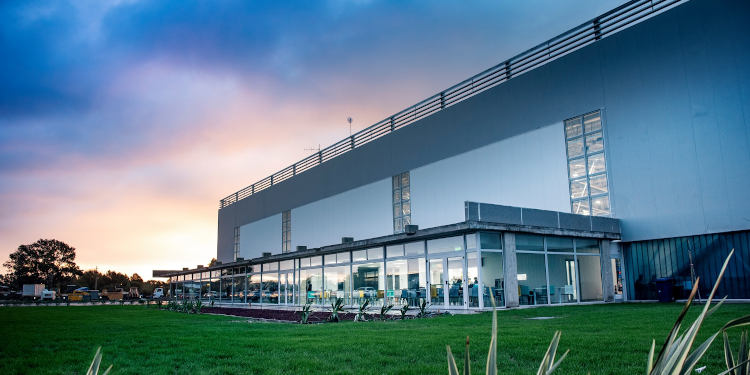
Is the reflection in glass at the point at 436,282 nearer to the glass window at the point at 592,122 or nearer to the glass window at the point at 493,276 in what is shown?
the glass window at the point at 493,276

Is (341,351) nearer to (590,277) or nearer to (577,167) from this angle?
(590,277)

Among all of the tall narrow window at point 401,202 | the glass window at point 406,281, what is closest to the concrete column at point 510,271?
the glass window at point 406,281

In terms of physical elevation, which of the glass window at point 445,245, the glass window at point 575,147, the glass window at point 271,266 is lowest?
the glass window at point 271,266

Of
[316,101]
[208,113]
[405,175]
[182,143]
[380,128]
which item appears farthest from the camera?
[380,128]

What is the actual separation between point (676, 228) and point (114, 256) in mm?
33065

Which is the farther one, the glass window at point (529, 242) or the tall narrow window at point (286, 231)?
the tall narrow window at point (286, 231)

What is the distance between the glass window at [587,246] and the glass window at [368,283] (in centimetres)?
759

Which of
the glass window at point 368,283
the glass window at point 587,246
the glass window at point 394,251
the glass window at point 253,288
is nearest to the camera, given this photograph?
the glass window at point 587,246

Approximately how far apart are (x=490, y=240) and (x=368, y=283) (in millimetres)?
6495

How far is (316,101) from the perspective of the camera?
24.8m

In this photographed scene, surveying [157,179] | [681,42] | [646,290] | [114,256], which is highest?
[681,42]

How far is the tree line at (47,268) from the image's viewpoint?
78.4 metres

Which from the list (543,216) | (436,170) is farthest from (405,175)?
(543,216)

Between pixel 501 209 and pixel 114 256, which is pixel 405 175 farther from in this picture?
pixel 114 256
